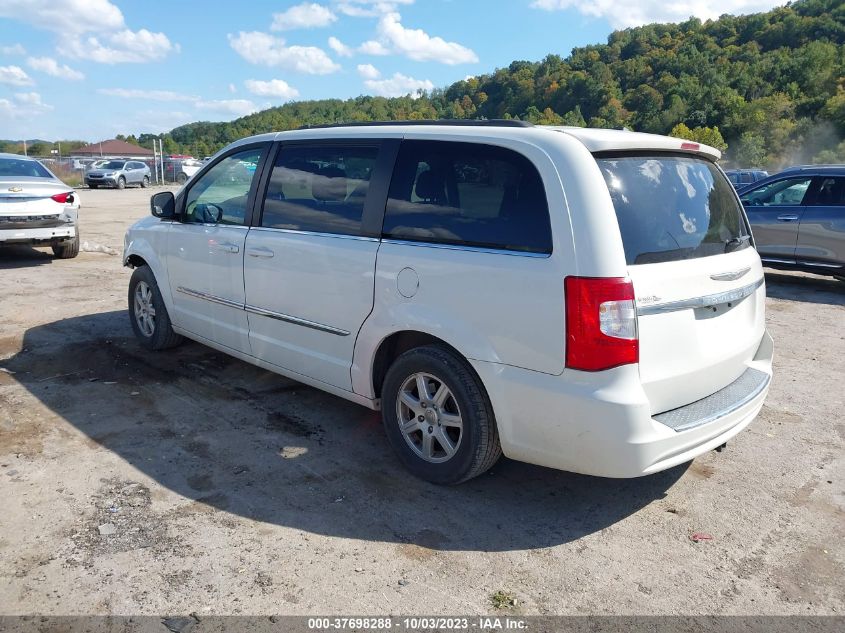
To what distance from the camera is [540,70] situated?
92250 millimetres

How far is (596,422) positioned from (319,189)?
7.59 feet

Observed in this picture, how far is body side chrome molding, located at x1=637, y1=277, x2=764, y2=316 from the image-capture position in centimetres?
295

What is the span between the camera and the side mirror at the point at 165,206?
540 centimetres

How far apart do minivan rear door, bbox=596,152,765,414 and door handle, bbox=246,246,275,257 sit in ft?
7.47

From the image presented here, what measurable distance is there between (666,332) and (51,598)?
2.85 m

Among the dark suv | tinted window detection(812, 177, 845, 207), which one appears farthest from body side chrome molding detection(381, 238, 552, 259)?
tinted window detection(812, 177, 845, 207)

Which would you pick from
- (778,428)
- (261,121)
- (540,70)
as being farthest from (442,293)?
(540,70)

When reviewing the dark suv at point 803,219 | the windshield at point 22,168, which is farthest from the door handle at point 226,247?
the dark suv at point 803,219

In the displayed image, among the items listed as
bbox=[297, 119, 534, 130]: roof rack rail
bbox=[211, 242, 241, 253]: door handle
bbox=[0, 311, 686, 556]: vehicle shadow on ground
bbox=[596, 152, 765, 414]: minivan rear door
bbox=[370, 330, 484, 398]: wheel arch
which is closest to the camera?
bbox=[596, 152, 765, 414]: minivan rear door

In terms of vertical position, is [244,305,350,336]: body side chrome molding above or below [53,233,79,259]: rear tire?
above

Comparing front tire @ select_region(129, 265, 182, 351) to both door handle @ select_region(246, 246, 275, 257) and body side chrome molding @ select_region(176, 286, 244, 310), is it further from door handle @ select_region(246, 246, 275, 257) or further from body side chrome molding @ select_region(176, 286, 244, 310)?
door handle @ select_region(246, 246, 275, 257)

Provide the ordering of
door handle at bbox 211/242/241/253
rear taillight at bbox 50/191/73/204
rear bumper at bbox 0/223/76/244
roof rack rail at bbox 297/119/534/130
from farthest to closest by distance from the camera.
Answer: rear taillight at bbox 50/191/73/204, rear bumper at bbox 0/223/76/244, door handle at bbox 211/242/241/253, roof rack rail at bbox 297/119/534/130

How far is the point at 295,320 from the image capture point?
168 inches

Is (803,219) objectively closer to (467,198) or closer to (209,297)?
(467,198)
